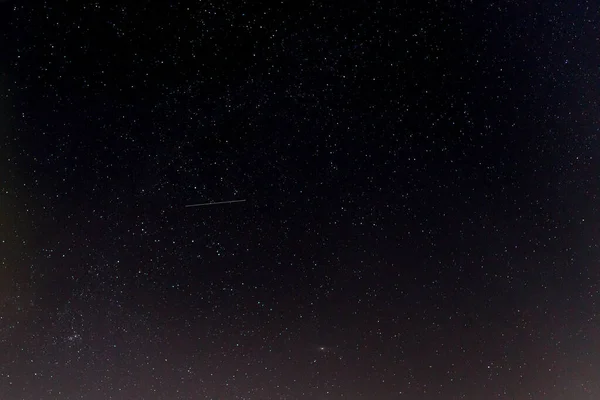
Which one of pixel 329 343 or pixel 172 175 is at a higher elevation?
pixel 172 175

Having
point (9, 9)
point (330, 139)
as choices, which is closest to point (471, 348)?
point (330, 139)

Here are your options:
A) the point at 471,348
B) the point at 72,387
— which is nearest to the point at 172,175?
the point at 72,387

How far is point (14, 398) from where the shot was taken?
0.60 m

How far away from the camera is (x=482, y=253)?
578 mm

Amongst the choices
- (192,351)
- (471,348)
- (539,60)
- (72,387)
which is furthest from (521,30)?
(72,387)

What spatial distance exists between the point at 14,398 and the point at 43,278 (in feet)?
0.46

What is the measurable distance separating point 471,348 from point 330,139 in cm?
27

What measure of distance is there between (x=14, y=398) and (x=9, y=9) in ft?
→ 1.37

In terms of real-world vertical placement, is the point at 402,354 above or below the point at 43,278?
below

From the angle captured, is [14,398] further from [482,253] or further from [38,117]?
[482,253]

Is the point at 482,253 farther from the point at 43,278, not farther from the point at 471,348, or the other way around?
the point at 43,278

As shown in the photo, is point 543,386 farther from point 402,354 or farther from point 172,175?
point 172,175

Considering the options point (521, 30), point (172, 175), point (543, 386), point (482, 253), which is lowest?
point (543, 386)

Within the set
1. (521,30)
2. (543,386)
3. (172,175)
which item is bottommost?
(543,386)
